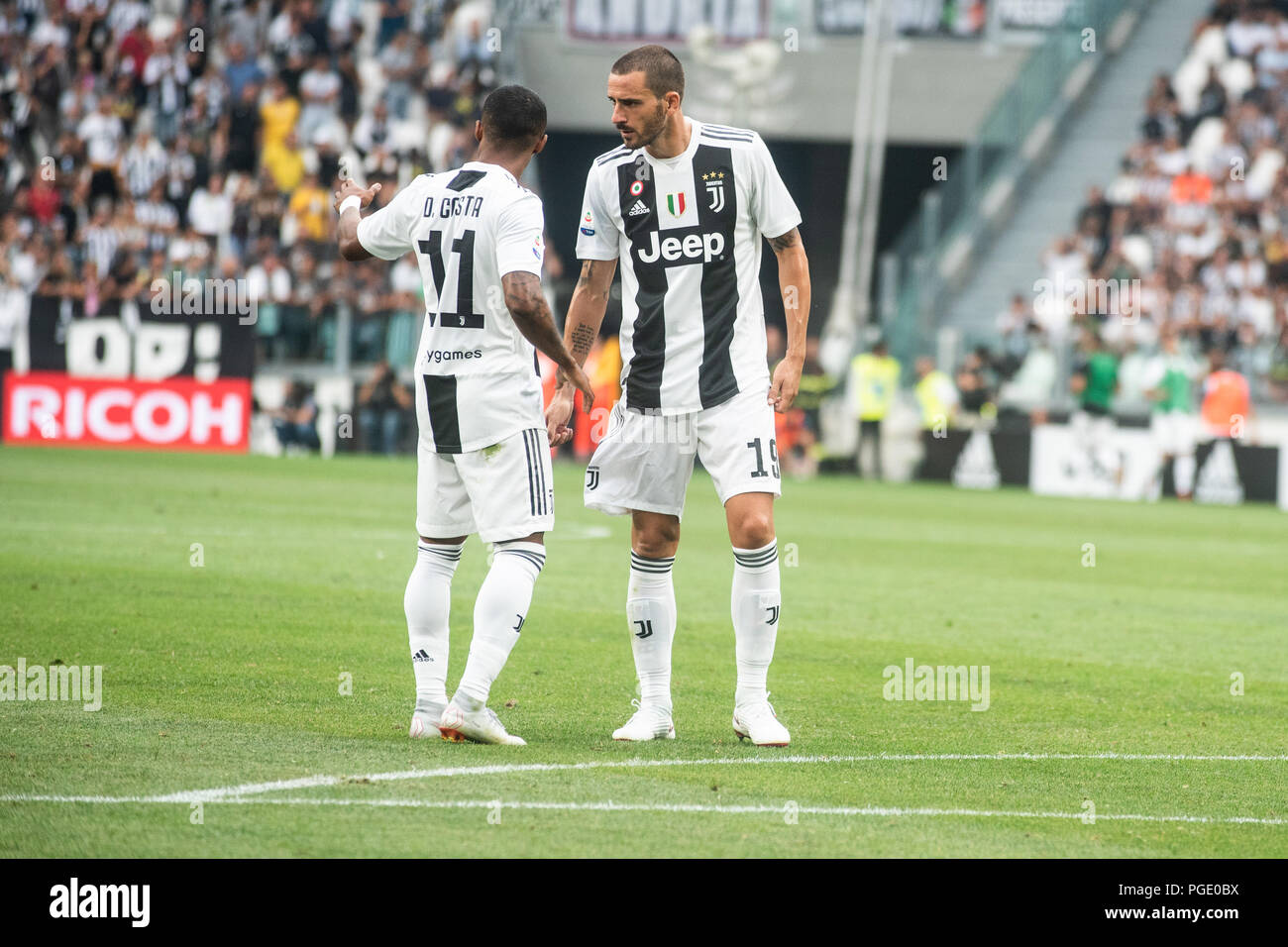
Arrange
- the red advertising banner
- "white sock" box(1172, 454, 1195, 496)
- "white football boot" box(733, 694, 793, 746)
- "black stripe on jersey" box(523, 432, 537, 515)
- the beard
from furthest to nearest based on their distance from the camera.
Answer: "white sock" box(1172, 454, 1195, 496) < the red advertising banner < "white football boot" box(733, 694, 793, 746) < the beard < "black stripe on jersey" box(523, 432, 537, 515)

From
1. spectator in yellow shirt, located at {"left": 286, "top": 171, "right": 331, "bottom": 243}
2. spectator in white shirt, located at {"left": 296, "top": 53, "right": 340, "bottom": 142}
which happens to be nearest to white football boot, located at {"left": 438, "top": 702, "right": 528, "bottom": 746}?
spectator in yellow shirt, located at {"left": 286, "top": 171, "right": 331, "bottom": 243}

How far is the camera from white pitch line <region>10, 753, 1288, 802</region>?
541cm

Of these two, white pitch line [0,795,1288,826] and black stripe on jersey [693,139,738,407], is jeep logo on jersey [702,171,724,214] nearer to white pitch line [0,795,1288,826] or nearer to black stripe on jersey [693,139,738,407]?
black stripe on jersey [693,139,738,407]

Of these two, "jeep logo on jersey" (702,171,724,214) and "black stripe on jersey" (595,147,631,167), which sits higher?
"black stripe on jersey" (595,147,631,167)

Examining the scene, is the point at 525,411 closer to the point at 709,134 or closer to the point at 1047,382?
A: the point at 709,134

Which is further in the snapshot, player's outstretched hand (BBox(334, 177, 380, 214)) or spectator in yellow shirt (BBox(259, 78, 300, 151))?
spectator in yellow shirt (BBox(259, 78, 300, 151))

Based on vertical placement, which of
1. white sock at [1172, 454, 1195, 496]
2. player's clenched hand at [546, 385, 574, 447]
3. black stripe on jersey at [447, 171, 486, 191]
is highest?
black stripe on jersey at [447, 171, 486, 191]

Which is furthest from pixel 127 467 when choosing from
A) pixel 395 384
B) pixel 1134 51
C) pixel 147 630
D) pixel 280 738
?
pixel 1134 51

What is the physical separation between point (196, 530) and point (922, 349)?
15.3m

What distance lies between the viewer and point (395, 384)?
83.5ft

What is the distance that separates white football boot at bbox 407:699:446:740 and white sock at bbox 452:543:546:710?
0.18 meters

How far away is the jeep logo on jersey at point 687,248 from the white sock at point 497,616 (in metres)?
1.14

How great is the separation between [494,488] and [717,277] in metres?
1.13

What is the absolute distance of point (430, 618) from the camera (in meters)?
6.68
